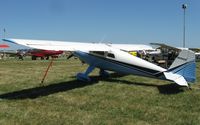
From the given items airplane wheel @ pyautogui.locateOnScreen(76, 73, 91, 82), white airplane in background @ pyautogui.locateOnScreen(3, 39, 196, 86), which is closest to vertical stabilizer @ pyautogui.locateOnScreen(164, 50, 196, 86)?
white airplane in background @ pyautogui.locateOnScreen(3, 39, 196, 86)

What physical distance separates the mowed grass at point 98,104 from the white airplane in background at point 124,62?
0.58 m

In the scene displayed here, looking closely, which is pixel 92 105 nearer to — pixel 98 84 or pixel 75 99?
pixel 75 99

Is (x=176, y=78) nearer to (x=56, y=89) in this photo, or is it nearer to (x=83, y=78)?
(x=83, y=78)

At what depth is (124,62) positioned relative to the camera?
15.0 metres

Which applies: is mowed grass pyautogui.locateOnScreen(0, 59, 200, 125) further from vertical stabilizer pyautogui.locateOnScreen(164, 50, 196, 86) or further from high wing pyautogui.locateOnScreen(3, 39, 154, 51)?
high wing pyautogui.locateOnScreen(3, 39, 154, 51)

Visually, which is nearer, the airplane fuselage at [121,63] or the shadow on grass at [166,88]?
the shadow on grass at [166,88]

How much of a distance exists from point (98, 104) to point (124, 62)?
4959 mm

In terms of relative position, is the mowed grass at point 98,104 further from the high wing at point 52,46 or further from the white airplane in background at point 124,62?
the high wing at point 52,46

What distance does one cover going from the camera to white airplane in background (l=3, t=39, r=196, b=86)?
13.0m

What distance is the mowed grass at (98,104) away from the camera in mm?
8375

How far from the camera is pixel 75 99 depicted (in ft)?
36.9

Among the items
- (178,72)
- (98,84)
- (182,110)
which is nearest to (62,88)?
(98,84)

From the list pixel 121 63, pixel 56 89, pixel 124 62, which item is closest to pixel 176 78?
pixel 124 62

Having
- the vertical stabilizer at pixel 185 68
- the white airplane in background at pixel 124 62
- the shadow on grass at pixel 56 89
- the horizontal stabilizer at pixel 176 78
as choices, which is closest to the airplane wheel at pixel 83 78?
the white airplane in background at pixel 124 62
